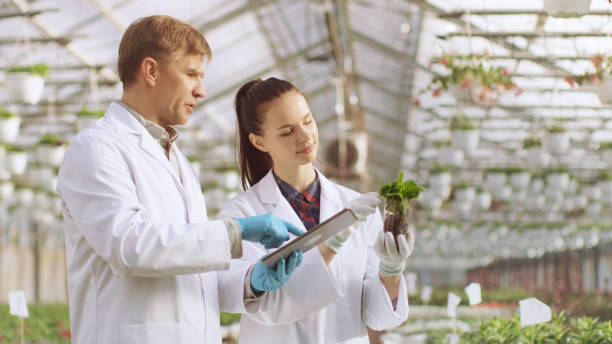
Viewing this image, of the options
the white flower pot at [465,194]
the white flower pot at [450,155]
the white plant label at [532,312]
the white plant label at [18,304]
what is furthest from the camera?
the white flower pot at [465,194]

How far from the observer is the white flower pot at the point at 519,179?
11.7 metres

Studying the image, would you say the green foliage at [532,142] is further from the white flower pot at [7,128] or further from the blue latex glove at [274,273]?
the blue latex glove at [274,273]

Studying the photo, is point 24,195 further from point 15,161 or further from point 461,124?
point 461,124

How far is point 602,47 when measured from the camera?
611cm

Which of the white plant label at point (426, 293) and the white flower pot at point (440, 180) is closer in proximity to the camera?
the white plant label at point (426, 293)

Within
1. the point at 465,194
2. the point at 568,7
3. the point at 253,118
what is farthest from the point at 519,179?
the point at 253,118

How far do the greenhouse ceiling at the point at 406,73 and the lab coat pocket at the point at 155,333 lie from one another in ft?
9.22

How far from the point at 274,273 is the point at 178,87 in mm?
533

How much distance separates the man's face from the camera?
5.80ft

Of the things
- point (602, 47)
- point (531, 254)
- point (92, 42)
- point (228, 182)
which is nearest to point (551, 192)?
point (228, 182)

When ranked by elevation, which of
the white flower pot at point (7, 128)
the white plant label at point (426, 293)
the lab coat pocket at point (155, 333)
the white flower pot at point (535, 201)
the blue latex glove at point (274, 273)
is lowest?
the white plant label at point (426, 293)

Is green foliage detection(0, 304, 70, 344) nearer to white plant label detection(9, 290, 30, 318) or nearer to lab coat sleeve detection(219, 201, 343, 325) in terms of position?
white plant label detection(9, 290, 30, 318)

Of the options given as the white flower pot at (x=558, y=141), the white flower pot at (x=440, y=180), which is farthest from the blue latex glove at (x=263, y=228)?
the white flower pot at (x=440, y=180)

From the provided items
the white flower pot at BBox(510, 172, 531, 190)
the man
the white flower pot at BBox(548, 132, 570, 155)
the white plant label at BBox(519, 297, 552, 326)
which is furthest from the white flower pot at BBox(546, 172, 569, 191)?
the man
